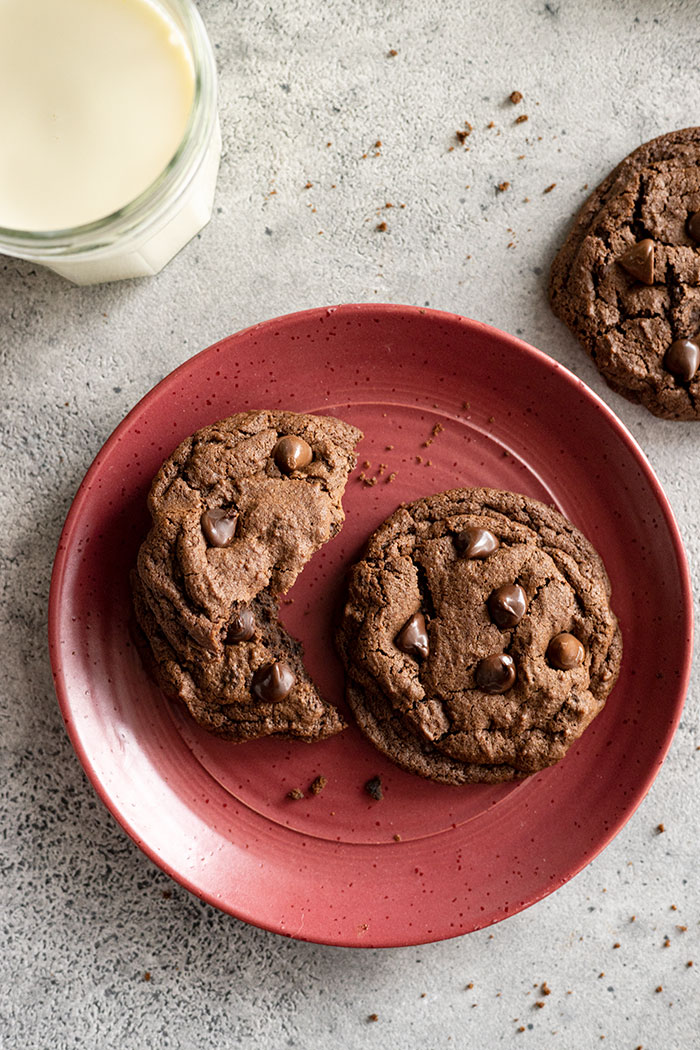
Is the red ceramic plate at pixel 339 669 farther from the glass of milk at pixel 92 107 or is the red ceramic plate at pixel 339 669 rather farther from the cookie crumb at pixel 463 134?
the cookie crumb at pixel 463 134

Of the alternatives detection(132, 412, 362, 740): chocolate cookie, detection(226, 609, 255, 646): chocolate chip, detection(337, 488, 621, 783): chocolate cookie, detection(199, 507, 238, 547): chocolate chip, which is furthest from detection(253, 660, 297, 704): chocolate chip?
detection(199, 507, 238, 547): chocolate chip

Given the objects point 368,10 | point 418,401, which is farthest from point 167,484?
point 368,10

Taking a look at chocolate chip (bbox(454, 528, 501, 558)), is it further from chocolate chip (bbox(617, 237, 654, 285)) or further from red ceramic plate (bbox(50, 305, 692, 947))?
chocolate chip (bbox(617, 237, 654, 285))

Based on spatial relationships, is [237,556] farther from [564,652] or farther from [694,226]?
[694,226]

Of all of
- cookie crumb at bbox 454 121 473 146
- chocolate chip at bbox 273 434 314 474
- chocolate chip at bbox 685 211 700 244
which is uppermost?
cookie crumb at bbox 454 121 473 146

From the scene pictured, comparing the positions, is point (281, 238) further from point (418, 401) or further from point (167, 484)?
point (167, 484)
